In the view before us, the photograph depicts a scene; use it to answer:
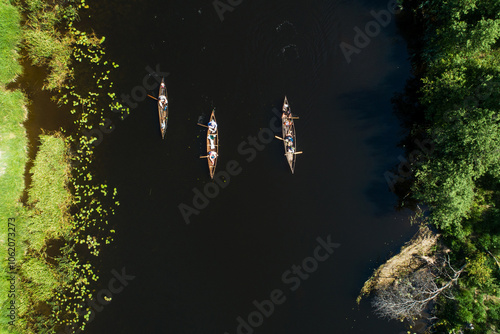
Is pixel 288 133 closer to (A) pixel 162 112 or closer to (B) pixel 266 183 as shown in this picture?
(B) pixel 266 183

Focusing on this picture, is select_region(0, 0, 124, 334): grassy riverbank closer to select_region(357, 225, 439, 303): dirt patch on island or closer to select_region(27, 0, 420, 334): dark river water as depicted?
select_region(27, 0, 420, 334): dark river water

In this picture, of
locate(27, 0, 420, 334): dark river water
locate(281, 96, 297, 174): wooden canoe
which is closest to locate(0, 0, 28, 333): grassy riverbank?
locate(27, 0, 420, 334): dark river water

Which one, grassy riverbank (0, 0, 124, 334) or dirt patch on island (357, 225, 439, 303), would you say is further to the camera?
dirt patch on island (357, 225, 439, 303)

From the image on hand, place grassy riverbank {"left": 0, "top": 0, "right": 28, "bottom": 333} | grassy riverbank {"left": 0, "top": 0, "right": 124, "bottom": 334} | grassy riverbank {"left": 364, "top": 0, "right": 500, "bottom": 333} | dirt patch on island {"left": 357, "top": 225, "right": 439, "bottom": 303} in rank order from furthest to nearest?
dirt patch on island {"left": 357, "top": 225, "right": 439, "bottom": 303} → grassy riverbank {"left": 0, "top": 0, "right": 124, "bottom": 334} → grassy riverbank {"left": 0, "top": 0, "right": 28, "bottom": 333} → grassy riverbank {"left": 364, "top": 0, "right": 500, "bottom": 333}

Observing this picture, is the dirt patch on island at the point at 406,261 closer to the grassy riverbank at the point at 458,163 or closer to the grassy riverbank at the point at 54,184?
the grassy riverbank at the point at 458,163

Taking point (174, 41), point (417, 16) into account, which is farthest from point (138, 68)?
point (417, 16)
